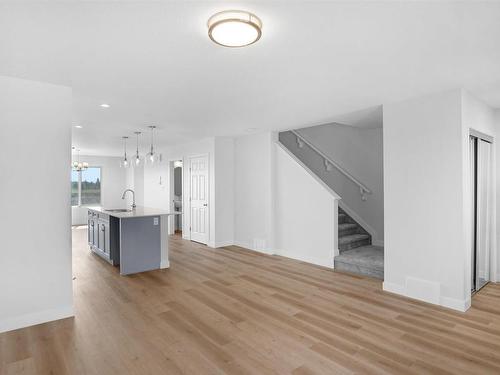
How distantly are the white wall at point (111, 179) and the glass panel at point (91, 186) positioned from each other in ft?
0.54

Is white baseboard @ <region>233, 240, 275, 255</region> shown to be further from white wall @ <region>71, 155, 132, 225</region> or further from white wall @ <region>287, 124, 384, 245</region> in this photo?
white wall @ <region>71, 155, 132, 225</region>

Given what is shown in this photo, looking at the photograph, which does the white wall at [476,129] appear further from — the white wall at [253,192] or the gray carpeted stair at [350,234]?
the white wall at [253,192]

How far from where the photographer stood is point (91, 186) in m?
10.9

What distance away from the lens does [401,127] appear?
3.73 m

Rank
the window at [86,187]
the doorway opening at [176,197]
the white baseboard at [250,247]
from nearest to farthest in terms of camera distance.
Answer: the white baseboard at [250,247] < the doorway opening at [176,197] < the window at [86,187]

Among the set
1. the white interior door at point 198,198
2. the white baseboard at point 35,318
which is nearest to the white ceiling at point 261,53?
the white baseboard at point 35,318

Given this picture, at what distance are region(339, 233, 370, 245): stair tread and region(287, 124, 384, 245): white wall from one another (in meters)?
0.28

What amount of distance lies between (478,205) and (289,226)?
296 centimetres

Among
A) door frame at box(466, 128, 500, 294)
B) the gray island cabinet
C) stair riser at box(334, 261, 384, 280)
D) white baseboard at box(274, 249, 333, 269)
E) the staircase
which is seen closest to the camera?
door frame at box(466, 128, 500, 294)

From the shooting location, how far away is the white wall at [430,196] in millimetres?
3264

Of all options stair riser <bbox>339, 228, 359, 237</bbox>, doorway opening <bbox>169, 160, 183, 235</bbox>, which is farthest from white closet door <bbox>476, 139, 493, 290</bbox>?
doorway opening <bbox>169, 160, 183, 235</bbox>

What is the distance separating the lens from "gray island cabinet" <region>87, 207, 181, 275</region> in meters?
4.64

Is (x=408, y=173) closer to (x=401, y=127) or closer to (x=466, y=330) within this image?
(x=401, y=127)

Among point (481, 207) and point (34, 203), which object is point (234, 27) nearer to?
point (34, 203)
